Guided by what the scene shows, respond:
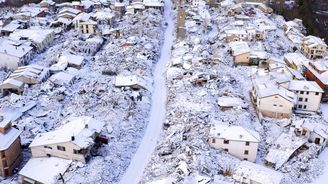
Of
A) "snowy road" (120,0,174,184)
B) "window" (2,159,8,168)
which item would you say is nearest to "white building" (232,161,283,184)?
"snowy road" (120,0,174,184)

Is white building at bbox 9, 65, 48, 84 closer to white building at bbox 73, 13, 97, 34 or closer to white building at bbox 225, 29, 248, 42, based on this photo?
white building at bbox 73, 13, 97, 34

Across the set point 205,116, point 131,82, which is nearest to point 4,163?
point 131,82

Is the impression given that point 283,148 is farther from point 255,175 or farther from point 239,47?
point 239,47

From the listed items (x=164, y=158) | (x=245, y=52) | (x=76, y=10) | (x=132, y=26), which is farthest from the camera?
(x=76, y=10)

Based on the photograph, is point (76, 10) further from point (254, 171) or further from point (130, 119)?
point (254, 171)

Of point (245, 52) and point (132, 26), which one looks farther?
point (132, 26)

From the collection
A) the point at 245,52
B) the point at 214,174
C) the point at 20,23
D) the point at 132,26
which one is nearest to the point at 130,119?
the point at 214,174
